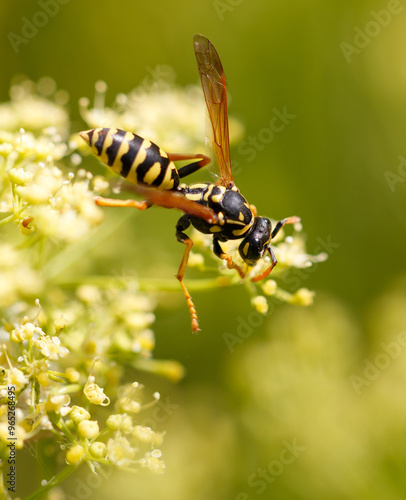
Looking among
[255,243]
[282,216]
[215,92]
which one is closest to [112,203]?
[255,243]

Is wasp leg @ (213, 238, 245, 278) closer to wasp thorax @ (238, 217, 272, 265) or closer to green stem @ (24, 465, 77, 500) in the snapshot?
wasp thorax @ (238, 217, 272, 265)

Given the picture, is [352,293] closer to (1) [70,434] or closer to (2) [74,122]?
(2) [74,122]

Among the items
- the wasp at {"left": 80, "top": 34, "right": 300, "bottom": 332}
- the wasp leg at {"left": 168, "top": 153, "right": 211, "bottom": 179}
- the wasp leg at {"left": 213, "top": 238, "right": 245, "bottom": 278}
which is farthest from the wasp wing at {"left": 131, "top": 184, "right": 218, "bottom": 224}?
the wasp leg at {"left": 168, "top": 153, "right": 211, "bottom": 179}

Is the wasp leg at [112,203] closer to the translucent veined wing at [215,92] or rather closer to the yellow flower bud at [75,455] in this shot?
the translucent veined wing at [215,92]

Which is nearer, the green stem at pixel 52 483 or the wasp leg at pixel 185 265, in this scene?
the green stem at pixel 52 483

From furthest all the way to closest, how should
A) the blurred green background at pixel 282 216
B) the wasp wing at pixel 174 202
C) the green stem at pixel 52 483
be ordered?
the blurred green background at pixel 282 216 < the wasp wing at pixel 174 202 < the green stem at pixel 52 483

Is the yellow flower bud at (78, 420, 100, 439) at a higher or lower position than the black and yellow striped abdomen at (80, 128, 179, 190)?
lower

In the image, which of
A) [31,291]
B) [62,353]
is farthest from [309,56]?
[62,353]

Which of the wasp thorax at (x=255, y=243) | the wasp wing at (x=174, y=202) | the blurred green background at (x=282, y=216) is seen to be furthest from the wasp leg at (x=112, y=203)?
the blurred green background at (x=282, y=216)
